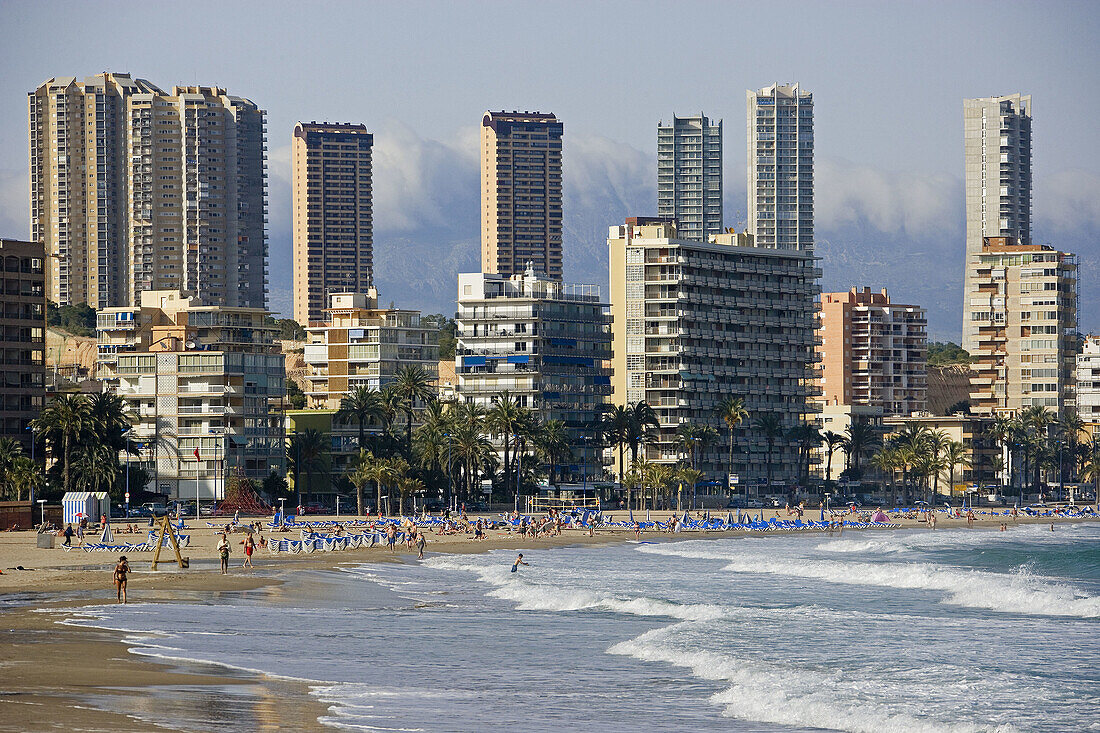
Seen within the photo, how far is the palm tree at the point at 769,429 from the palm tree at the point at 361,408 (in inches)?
1857

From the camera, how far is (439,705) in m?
30.4

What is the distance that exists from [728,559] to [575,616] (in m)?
35.3

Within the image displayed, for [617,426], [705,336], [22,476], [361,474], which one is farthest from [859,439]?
[22,476]

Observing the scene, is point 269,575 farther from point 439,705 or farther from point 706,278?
point 706,278

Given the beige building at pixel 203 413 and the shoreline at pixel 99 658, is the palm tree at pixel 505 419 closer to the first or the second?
the beige building at pixel 203 413

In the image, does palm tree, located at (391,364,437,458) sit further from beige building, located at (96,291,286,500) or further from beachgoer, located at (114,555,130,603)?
beachgoer, located at (114,555,130,603)

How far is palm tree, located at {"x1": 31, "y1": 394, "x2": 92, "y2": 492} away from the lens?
105 meters

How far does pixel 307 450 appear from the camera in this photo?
13088cm

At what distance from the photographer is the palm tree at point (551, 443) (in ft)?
443

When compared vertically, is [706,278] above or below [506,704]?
above

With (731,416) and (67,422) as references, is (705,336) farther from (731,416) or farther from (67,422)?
(67,422)

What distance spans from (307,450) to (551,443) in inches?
853

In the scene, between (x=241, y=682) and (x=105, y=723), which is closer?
(x=105, y=723)

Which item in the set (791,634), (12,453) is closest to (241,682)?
(791,634)
